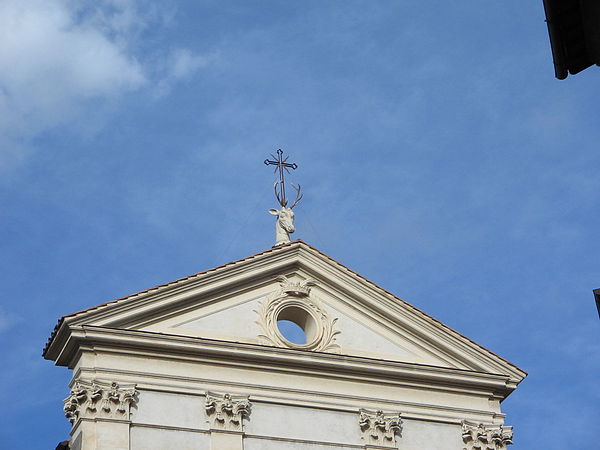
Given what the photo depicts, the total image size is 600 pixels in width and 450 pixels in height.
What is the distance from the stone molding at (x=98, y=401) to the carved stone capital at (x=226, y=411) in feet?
5.22

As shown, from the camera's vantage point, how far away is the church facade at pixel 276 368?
27.4 meters

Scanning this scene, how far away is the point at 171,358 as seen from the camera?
28141mm

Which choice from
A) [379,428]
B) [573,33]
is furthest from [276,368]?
[573,33]

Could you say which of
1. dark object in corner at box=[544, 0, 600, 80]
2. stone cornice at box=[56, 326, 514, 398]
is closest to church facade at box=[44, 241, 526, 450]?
stone cornice at box=[56, 326, 514, 398]

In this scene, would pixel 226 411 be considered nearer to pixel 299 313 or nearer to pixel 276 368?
pixel 276 368

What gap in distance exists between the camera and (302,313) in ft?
98.0

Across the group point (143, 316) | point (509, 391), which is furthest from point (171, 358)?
point (509, 391)

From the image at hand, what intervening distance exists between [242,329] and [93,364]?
3.37 m

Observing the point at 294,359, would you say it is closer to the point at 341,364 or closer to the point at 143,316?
the point at 341,364

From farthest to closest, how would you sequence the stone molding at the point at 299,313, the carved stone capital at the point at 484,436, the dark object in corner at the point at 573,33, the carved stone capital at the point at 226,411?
the carved stone capital at the point at 484,436 < the stone molding at the point at 299,313 < the carved stone capital at the point at 226,411 < the dark object in corner at the point at 573,33

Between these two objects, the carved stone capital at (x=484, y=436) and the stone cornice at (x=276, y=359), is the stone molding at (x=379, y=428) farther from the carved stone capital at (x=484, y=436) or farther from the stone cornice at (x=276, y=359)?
the carved stone capital at (x=484, y=436)

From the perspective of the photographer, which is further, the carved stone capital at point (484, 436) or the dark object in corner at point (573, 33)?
the carved stone capital at point (484, 436)

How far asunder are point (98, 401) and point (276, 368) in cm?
397

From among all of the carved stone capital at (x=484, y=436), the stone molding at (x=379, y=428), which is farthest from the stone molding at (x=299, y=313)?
the carved stone capital at (x=484, y=436)
